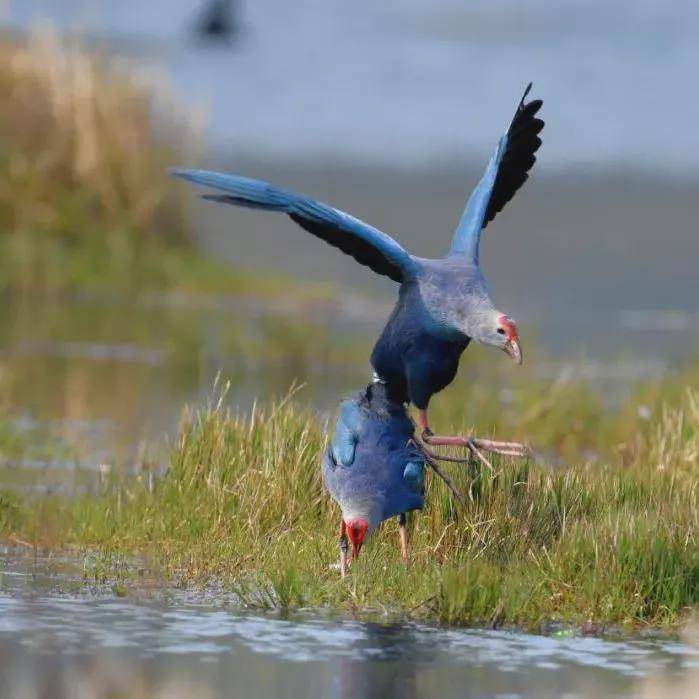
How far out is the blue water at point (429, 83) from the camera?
31.5m

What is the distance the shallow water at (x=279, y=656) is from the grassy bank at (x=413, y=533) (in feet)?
0.85

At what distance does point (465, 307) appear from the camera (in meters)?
9.23

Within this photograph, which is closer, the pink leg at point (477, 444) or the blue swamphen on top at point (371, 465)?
the pink leg at point (477, 444)

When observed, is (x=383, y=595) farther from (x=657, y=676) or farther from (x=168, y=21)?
(x=168, y=21)

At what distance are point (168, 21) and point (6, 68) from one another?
13.1 metres

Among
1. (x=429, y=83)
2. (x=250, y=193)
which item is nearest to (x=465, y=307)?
(x=250, y=193)

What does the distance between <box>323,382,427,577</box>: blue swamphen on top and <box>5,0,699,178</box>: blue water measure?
20677 mm

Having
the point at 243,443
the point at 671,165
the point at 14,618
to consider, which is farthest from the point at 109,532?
the point at 671,165

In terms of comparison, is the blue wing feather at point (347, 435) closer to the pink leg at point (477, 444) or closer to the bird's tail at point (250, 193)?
the pink leg at point (477, 444)

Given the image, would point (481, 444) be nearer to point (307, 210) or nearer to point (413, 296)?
point (413, 296)

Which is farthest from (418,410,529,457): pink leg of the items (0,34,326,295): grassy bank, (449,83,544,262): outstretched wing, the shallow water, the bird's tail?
(0,34,326,295): grassy bank

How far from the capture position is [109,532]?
1084 centimetres

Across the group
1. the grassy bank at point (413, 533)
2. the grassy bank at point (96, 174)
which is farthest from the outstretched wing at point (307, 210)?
the grassy bank at point (96, 174)

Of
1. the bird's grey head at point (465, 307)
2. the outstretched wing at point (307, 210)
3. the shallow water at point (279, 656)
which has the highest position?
the outstretched wing at point (307, 210)
